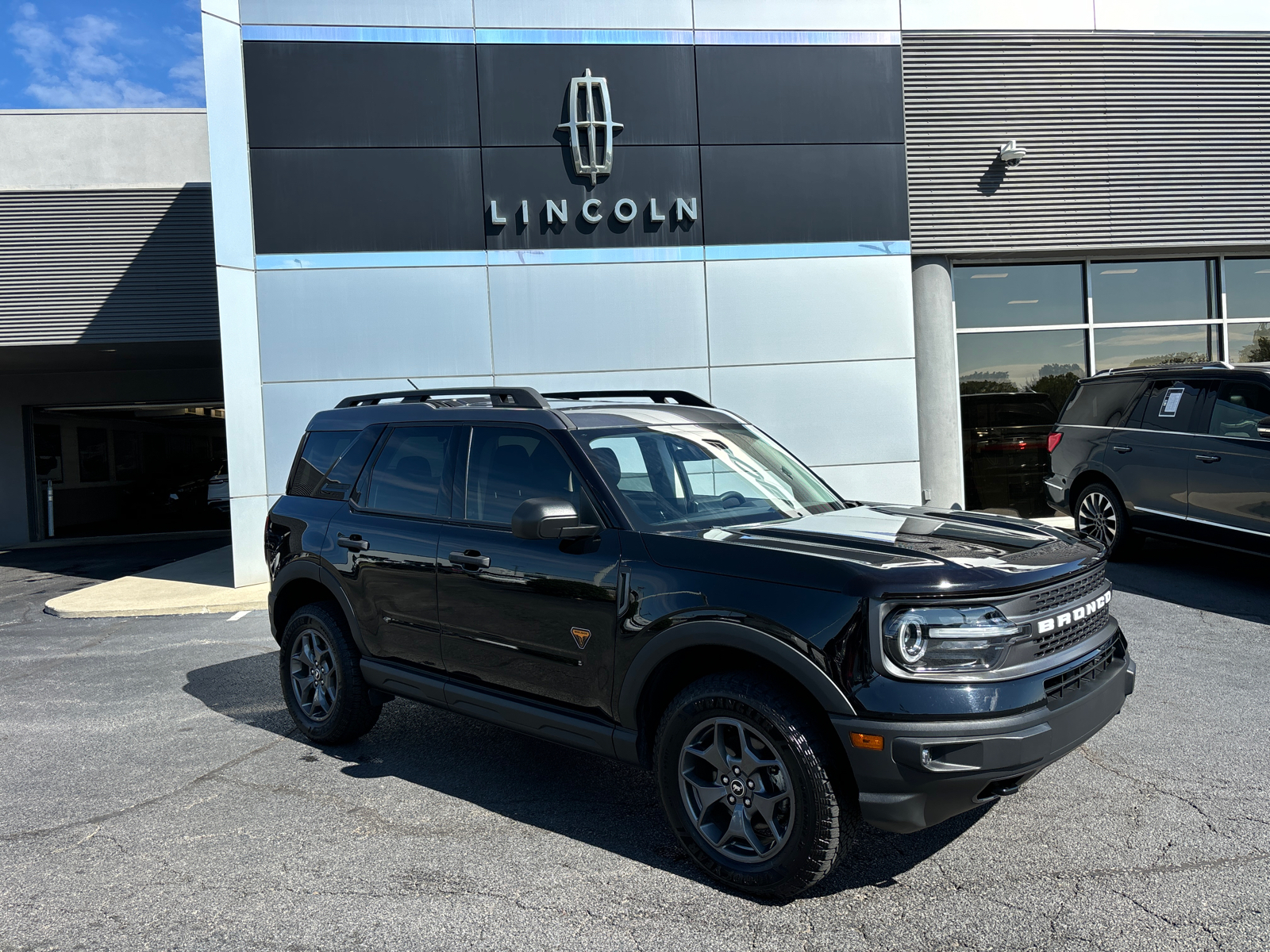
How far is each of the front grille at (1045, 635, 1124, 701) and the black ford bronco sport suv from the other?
1 centimetres

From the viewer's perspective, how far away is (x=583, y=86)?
454 inches

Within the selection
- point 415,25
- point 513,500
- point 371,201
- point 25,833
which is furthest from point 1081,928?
point 415,25

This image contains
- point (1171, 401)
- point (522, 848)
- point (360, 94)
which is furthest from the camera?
point (360, 94)

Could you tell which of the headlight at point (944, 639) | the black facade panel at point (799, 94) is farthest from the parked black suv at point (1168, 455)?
the headlight at point (944, 639)

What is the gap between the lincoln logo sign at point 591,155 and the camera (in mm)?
11453

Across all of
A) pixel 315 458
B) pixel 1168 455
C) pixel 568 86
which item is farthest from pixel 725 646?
pixel 568 86

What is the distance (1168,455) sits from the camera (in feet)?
28.7

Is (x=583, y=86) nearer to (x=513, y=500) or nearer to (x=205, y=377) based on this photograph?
(x=513, y=500)

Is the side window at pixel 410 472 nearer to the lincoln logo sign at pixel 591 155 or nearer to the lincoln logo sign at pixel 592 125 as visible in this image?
the lincoln logo sign at pixel 591 155

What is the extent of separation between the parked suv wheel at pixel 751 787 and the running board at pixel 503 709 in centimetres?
27

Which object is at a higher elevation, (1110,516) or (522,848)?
(1110,516)

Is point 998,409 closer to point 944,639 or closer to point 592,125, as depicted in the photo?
point 592,125

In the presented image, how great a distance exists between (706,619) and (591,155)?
30.1 feet

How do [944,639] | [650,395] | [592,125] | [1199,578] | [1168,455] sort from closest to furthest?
1. [944,639]
2. [650,395]
3. [1168,455]
4. [1199,578]
5. [592,125]
